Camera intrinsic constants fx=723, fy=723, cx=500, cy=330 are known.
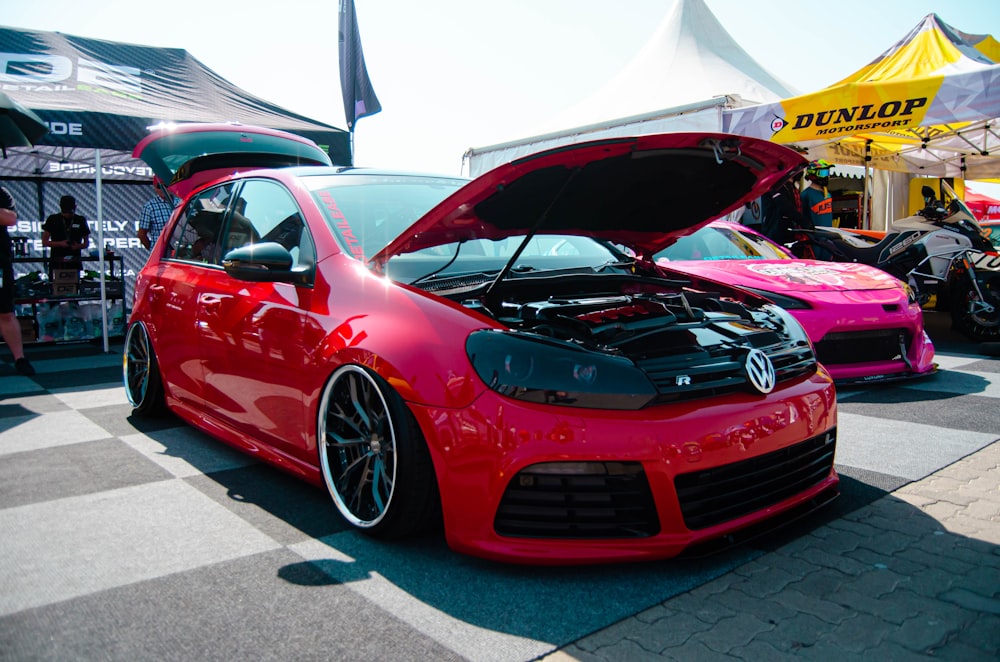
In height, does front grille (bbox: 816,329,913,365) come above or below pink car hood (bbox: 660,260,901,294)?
below

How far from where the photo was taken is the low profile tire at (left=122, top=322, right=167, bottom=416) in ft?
13.8

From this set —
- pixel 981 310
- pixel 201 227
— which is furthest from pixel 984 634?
pixel 981 310

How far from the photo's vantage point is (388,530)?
2443 millimetres

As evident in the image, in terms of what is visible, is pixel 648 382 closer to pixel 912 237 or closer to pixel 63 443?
pixel 63 443

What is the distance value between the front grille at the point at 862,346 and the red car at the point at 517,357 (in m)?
1.99

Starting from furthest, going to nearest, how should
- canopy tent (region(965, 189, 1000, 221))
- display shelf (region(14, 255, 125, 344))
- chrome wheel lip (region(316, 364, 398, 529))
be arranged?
canopy tent (region(965, 189, 1000, 221))
display shelf (region(14, 255, 125, 344))
chrome wheel lip (region(316, 364, 398, 529))

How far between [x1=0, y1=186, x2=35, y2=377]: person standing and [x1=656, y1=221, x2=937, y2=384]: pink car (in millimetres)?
5582

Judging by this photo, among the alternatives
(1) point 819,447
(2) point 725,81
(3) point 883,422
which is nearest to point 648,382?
(1) point 819,447

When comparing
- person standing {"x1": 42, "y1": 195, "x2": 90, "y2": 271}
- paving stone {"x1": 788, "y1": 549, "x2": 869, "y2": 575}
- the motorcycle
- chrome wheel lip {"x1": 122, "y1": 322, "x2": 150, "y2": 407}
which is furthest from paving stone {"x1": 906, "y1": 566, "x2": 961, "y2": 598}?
person standing {"x1": 42, "y1": 195, "x2": 90, "y2": 271}

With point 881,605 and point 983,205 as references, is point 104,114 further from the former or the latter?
point 983,205

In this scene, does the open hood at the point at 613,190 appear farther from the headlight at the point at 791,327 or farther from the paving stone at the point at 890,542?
the paving stone at the point at 890,542

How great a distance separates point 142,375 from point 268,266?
6.52 feet

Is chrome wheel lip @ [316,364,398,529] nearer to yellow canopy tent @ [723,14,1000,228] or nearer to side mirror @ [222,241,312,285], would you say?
side mirror @ [222,241,312,285]

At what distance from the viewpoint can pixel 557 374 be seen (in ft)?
7.02
